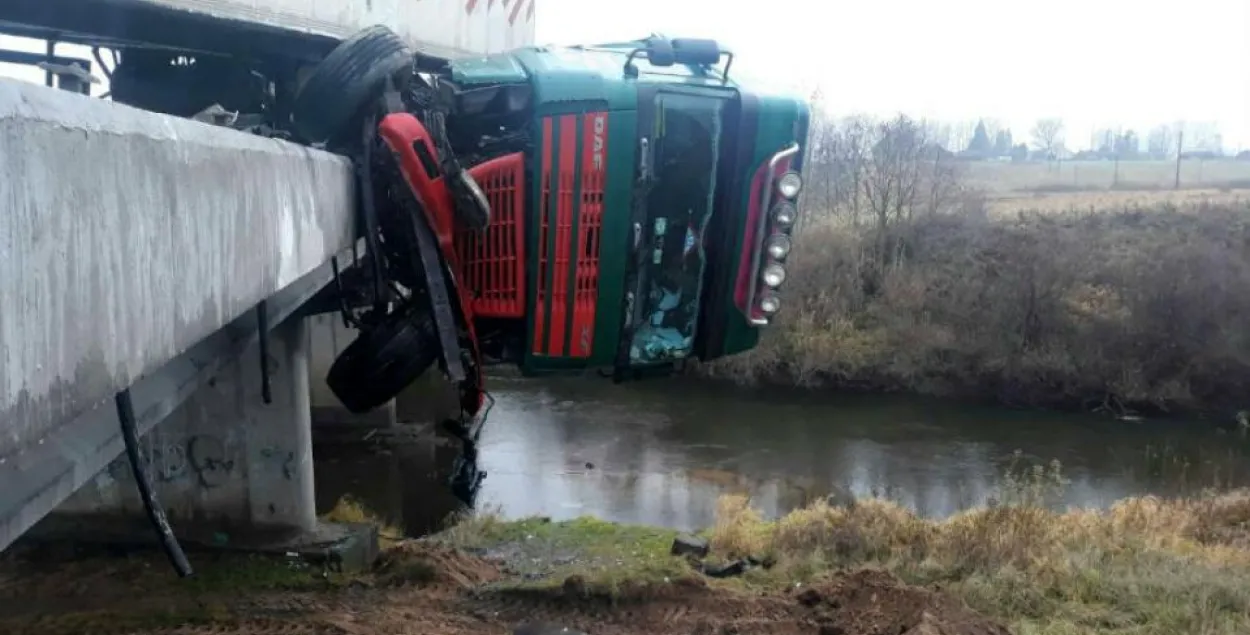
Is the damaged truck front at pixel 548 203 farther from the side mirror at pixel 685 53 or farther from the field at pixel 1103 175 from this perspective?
the field at pixel 1103 175

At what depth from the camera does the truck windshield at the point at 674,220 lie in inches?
201

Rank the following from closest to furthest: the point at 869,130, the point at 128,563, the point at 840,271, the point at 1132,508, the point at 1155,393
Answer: the point at 128,563 < the point at 1132,508 < the point at 1155,393 < the point at 840,271 < the point at 869,130

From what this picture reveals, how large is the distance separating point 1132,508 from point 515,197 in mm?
8327

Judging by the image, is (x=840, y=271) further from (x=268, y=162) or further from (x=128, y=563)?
(x=268, y=162)

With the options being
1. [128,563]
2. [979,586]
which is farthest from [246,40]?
[979,586]

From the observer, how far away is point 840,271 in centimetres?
2706

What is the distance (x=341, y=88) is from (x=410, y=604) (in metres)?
3.50

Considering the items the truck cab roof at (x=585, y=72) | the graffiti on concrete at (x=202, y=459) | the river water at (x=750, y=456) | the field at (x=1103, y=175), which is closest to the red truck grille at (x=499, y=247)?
the truck cab roof at (x=585, y=72)

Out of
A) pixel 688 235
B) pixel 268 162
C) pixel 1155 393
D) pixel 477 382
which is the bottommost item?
pixel 1155 393

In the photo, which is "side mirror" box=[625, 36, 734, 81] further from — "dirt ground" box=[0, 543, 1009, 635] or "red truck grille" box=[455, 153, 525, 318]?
"dirt ground" box=[0, 543, 1009, 635]

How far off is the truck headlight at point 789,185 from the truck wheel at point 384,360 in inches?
71.5

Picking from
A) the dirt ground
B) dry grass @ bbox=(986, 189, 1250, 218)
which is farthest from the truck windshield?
dry grass @ bbox=(986, 189, 1250, 218)

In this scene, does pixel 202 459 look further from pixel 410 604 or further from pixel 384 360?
pixel 384 360

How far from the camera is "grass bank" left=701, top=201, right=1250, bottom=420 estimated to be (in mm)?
21906
